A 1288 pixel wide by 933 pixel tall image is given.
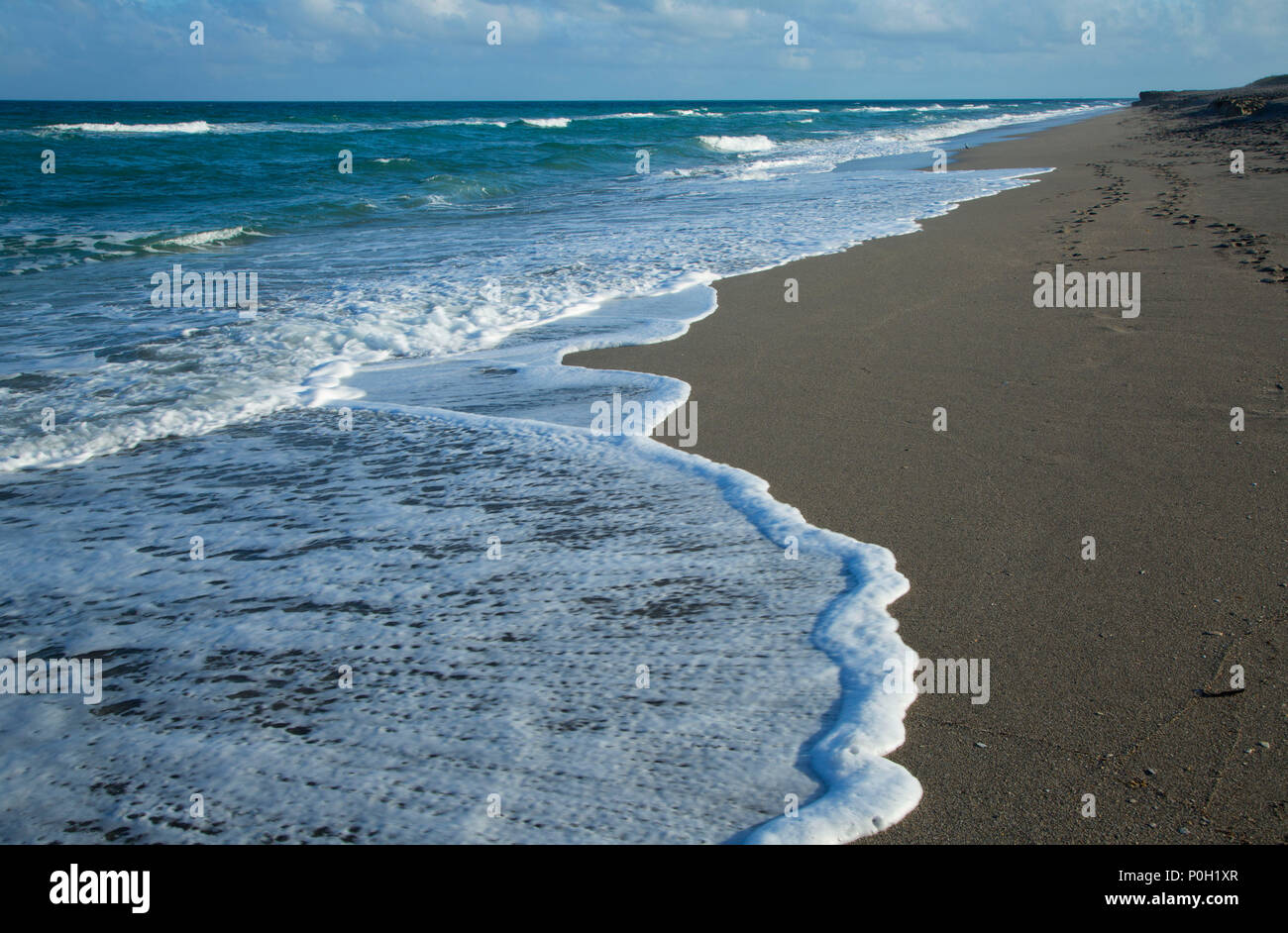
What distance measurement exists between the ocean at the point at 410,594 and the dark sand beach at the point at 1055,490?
0.23 m

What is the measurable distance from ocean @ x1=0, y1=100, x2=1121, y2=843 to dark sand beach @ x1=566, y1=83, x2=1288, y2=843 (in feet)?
0.76

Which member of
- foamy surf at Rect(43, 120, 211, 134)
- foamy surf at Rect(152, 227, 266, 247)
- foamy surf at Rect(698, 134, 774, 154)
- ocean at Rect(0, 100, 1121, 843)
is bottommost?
ocean at Rect(0, 100, 1121, 843)

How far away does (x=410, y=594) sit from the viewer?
3.11 metres

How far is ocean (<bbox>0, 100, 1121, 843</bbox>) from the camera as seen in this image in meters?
2.21

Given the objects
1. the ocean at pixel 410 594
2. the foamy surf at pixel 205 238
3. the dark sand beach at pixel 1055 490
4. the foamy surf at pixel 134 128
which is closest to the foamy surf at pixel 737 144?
the foamy surf at pixel 205 238

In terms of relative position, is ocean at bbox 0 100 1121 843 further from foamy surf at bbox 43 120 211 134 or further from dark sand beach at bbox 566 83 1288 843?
foamy surf at bbox 43 120 211 134

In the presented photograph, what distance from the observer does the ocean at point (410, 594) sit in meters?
2.21

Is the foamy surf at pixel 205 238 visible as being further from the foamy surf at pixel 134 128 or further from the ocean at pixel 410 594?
the foamy surf at pixel 134 128

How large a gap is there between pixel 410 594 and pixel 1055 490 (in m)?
2.68

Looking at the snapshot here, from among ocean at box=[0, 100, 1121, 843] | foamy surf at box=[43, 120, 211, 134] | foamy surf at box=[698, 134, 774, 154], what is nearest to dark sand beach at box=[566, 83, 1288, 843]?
ocean at box=[0, 100, 1121, 843]

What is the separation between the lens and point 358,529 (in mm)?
3594

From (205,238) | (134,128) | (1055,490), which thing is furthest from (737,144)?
(1055,490)

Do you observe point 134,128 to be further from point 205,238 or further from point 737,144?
point 205,238
